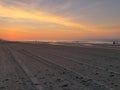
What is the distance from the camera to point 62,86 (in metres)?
9.42

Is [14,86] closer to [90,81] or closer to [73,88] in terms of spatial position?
[73,88]

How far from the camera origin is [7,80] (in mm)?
10891

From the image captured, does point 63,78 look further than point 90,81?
Yes

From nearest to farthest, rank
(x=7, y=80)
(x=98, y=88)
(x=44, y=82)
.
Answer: (x=98, y=88) → (x=44, y=82) → (x=7, y=80)

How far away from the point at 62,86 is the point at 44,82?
3.50 feet

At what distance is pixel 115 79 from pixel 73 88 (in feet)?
8.47

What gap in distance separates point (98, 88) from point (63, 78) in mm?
2506

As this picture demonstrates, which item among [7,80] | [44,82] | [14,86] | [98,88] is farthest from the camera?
[7,80]

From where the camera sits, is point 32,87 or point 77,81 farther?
point 77,81

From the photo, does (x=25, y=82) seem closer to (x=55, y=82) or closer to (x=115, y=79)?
(x=55, y=82)

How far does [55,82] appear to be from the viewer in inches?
402

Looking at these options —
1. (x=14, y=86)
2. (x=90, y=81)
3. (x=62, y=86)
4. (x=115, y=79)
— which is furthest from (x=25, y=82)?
(x=115, y=79)

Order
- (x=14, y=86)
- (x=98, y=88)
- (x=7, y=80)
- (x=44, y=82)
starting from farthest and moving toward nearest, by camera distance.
→ (x=7, y=80)
(x=44, y=82)
(x=14, y=86)
(x=98, y=88)

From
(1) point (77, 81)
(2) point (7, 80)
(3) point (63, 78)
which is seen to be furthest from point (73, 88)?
(2) point (7, 80)
